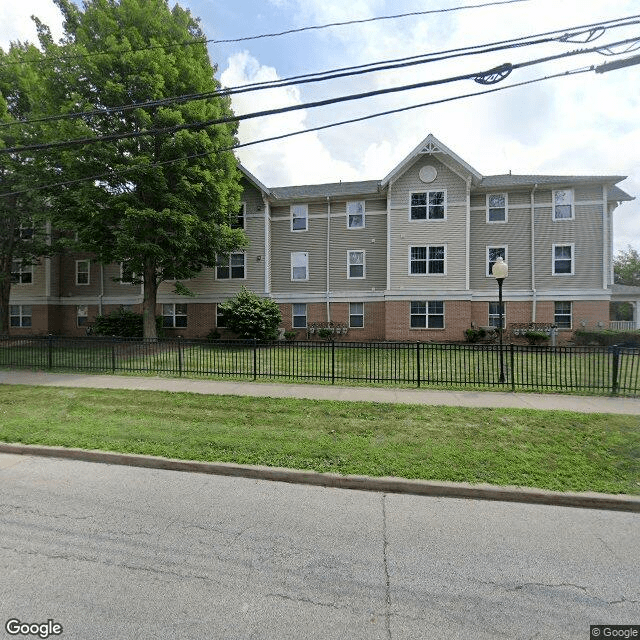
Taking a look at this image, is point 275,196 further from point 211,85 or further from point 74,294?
point 74,294

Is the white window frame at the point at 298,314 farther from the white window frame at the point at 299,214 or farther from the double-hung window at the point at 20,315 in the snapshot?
the double-hung window at the point at 20,315

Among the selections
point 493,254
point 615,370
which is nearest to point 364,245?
point 493,254

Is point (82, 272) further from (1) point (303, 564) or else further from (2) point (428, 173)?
(1) point (303, 564)

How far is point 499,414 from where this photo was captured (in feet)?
21.7

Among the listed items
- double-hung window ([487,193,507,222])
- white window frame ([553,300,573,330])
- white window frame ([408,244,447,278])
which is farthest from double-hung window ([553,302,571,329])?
white window frame ([408,244,447,278])

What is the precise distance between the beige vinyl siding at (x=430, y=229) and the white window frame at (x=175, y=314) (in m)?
13.1

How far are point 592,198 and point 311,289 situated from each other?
16.3 metres

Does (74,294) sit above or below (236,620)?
above

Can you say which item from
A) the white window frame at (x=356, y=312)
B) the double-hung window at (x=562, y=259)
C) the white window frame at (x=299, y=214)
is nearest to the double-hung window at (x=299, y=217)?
the white window frame at (x=299, y=214)

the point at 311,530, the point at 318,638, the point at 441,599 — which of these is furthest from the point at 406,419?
the point at 318,638

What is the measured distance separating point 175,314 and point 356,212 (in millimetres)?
13051

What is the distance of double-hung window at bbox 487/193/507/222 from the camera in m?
19.9

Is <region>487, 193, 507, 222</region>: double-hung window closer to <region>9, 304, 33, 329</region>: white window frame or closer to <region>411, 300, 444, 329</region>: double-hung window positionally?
<region>411, 300, 444, 329</region>: double-hung window

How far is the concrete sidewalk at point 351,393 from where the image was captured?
7.30 meters
